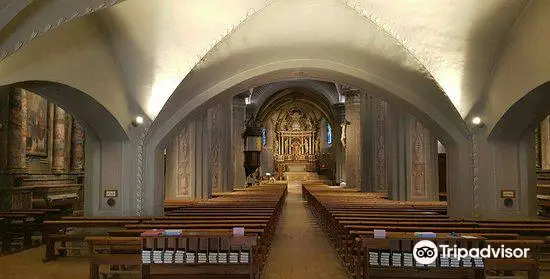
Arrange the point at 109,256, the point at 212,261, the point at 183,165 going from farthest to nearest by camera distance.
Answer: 1. the point at 183,165
2. the point at 109,256
3. the point at 212,261

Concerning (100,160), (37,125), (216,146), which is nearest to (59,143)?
(37,125)

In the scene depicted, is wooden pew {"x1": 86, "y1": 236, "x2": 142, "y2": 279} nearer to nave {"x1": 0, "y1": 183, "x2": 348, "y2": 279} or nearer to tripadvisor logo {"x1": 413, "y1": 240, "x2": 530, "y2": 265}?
nave {"x1": 0, "y1": 183, "x2": 348, "y2": 279}

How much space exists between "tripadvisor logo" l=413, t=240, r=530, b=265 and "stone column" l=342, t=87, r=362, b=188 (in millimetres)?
15666

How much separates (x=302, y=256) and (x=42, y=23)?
4668mm

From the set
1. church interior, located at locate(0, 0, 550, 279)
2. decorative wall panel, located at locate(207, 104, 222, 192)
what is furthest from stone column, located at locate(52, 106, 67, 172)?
decorative wall panel, located at locate(207, 104, 222, 192)

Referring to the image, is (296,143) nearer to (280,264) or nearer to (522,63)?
(522,63)

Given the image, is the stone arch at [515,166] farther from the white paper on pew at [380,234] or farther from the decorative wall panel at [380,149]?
the decorative wall panel at [380,149]

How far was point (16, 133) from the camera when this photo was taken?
12258 mm

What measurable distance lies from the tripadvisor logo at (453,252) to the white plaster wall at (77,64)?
16.2ft

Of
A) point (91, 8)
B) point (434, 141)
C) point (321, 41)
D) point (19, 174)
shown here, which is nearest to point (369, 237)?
point (91, 8)

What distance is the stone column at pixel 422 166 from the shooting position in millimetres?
12578

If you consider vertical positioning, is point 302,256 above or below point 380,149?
below

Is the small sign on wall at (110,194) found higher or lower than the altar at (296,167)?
lower

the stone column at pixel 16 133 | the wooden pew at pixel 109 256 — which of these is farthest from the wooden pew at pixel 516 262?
the stone column at pixel 16 133
